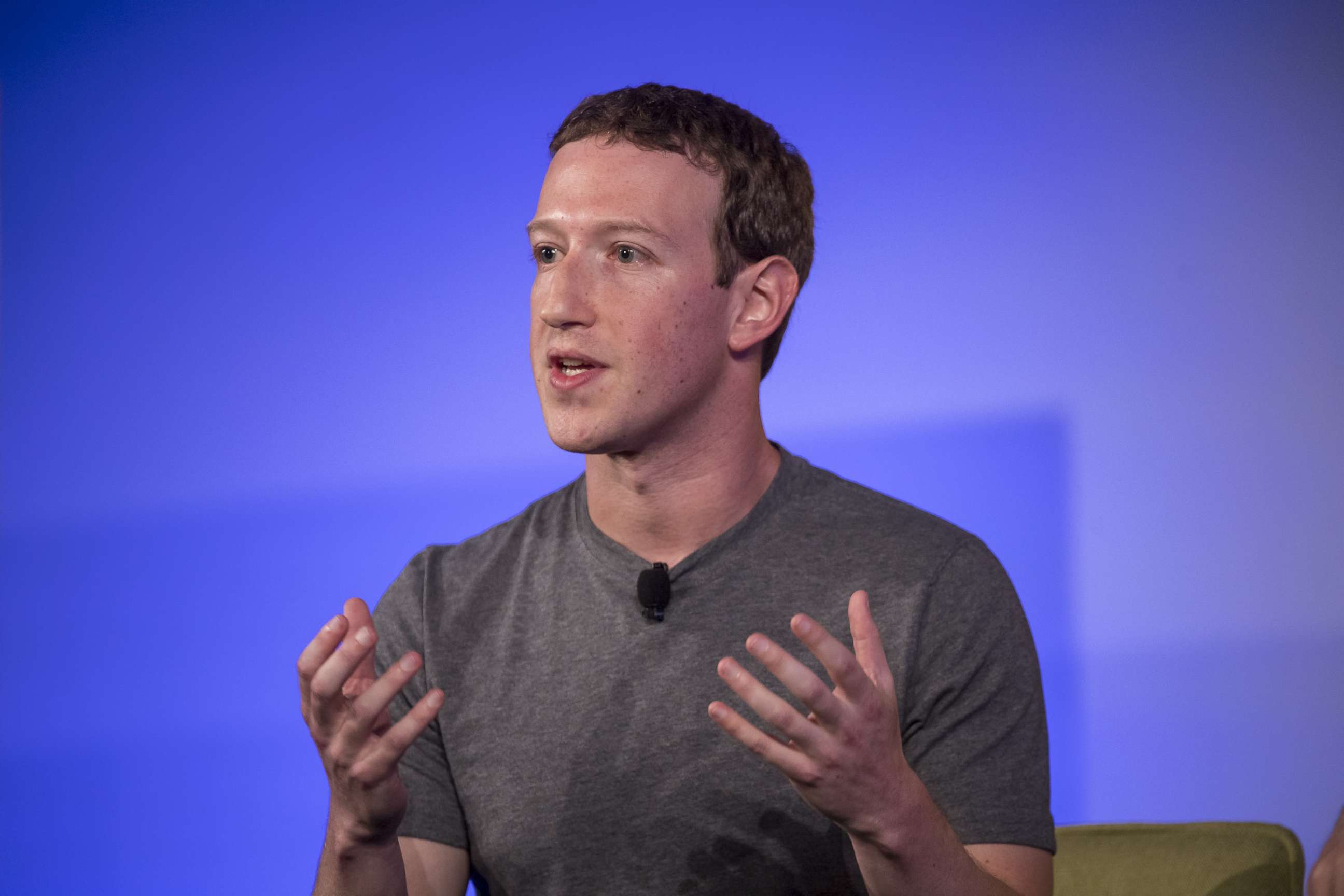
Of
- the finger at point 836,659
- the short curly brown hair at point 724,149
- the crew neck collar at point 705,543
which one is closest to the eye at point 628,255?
the short curly brown hair at point 724,149

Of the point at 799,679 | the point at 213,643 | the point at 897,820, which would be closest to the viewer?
the point at 799,679

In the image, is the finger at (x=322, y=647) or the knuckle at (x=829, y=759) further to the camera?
the finger at (x=322, y=647)

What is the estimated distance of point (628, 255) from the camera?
4.89ft

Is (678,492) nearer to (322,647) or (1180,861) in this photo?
(322,647)

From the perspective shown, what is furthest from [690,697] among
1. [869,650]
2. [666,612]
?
[869,650]

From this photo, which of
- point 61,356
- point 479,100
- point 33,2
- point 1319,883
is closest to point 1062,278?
point 479,100

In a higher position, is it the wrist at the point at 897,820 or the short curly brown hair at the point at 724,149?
the short curly brown hair at the point at 724,149

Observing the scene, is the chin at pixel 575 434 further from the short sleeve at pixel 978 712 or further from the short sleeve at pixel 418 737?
the short sleeve at pixel 978 712

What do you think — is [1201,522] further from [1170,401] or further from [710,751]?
[710,751]

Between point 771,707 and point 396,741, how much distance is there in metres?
0.38

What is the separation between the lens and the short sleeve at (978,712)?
4.39 ft

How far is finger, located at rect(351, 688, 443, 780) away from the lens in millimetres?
1124

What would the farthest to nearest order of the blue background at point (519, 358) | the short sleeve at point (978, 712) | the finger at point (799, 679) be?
the blue background at point (519, 358), the short sleeve at point (978, 712), the finger at point (799, 679)

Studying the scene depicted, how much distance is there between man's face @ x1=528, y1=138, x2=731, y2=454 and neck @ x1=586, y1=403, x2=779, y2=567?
1.3 inches
